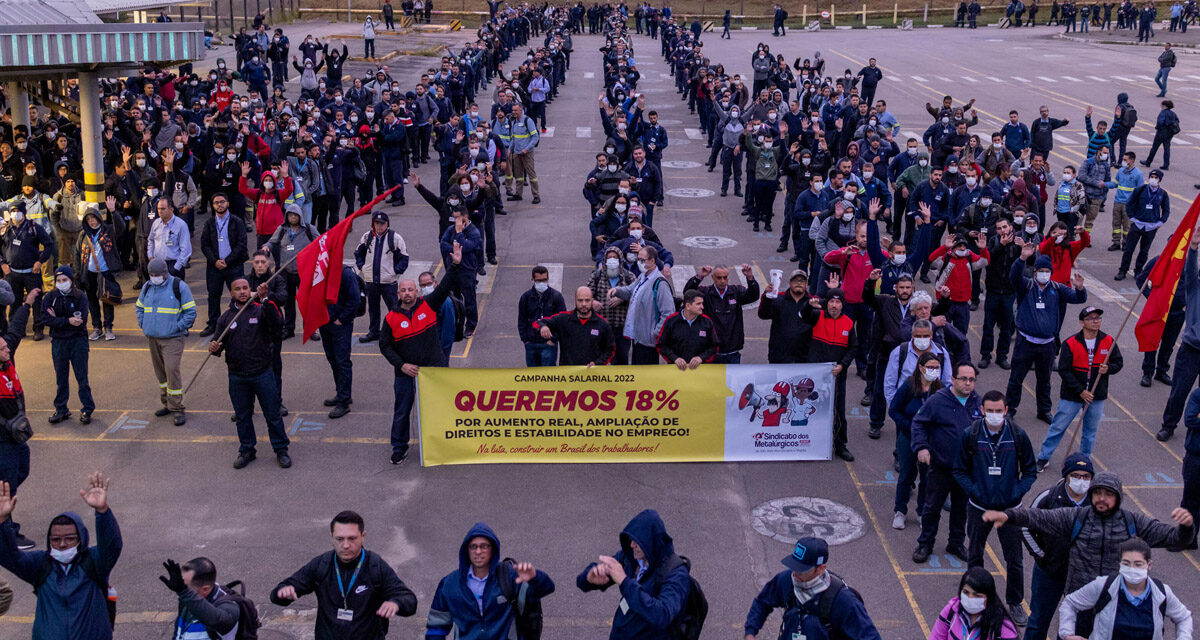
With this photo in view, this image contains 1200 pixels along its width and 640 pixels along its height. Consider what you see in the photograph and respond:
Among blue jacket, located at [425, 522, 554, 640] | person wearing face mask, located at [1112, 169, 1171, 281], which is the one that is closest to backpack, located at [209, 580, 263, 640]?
blue jacket, located at [425, 522, 554, 640]

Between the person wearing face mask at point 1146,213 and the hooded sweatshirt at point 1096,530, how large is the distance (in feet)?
38.9

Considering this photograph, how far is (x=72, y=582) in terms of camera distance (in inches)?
298

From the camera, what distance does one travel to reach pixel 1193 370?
511 inches

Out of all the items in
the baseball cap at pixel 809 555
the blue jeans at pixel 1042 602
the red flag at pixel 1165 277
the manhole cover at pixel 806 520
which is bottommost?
the manhole cover at pixel 806 520

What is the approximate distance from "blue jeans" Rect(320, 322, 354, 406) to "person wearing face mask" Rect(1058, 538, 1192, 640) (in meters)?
8.77

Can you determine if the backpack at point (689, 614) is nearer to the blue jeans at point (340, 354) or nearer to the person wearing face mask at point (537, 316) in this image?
the person wearing face mask at point (537, 316)

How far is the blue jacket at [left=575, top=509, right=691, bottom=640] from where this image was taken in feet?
22.2

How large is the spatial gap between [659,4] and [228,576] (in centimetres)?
9230

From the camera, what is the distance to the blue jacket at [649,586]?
22.2ft

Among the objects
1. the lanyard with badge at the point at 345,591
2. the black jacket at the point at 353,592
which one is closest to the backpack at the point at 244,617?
the black jacket at the point at 353,592

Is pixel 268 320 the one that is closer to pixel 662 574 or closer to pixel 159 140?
pixel 662 574

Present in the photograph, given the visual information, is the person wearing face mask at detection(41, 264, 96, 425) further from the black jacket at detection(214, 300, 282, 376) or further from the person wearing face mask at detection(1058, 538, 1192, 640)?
the person wearing face mask at detection(1058, 538, 1192, 640)

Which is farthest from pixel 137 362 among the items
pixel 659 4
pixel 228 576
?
pixel 659 4

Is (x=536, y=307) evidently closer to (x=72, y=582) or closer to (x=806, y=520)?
(x=806, y=520)
